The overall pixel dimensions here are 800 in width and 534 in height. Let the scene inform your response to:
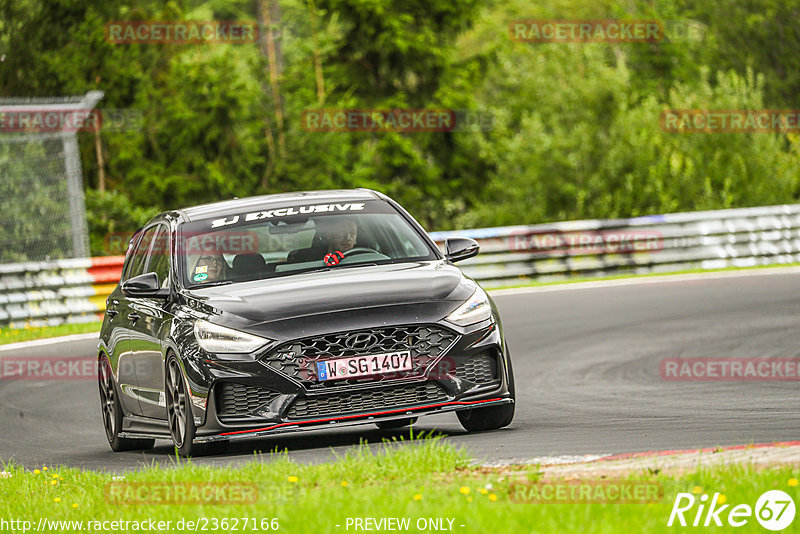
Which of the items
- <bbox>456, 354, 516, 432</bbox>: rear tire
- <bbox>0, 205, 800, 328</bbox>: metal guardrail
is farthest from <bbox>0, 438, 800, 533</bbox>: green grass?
<bbox>0, 205, 800, 328</bbox>: metal guardrail

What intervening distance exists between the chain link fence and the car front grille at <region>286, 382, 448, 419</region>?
481 inches

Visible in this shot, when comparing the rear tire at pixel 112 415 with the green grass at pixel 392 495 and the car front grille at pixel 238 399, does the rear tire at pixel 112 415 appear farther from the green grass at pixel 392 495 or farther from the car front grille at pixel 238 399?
the green grass at pixel 392 495

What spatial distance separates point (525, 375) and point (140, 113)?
19.7 metres

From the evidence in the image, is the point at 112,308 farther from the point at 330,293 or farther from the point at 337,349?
the point at 337,349

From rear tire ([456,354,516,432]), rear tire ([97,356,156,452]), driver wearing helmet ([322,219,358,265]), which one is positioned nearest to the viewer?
rear tire ([456,354,516,432])

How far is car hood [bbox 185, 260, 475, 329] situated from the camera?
8.22 m

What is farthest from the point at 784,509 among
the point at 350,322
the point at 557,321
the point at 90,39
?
the point at 90,39

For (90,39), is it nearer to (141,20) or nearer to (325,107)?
(141,20)

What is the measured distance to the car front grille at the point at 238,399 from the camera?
8164 mm

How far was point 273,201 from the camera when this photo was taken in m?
9.90

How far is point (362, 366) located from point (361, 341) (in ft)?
0.47

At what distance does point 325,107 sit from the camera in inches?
1494

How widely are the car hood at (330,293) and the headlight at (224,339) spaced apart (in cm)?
6

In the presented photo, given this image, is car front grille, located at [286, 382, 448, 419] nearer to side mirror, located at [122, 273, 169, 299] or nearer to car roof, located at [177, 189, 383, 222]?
side mirror, located at [122, 273, 169, 299]
